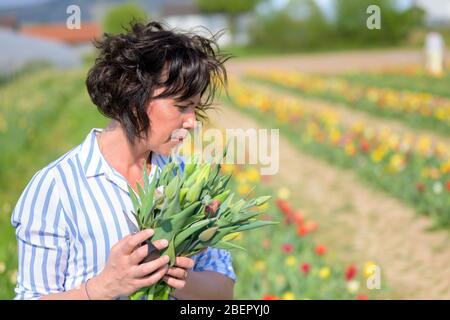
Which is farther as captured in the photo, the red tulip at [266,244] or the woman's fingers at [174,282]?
the red tulip at [266,244]

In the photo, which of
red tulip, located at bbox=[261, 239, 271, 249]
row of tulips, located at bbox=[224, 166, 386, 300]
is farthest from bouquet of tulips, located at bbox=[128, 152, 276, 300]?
red tulip, located at bbox=[261, 239, 271, 249]

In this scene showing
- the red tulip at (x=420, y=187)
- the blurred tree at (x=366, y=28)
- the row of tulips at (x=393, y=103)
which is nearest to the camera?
the red tulip at (x=420, y=187)

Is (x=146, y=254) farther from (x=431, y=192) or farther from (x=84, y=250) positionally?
(x=431, y=192)

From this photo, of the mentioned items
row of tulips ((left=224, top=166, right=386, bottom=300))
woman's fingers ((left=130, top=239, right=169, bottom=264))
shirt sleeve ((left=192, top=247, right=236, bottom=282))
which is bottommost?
row of tulips ((left=224, top=166, right=386, bottom=300))

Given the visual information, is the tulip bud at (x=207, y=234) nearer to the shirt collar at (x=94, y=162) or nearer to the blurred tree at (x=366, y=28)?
the shirt collar at (x=94, y=162)

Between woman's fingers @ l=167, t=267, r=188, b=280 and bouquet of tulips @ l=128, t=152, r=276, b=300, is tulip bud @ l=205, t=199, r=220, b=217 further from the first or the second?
woman's fingers @ l=167, t=267, r=188, b=280

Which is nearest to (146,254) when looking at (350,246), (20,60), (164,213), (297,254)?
(164,213)

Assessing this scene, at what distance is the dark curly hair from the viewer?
1663 mm

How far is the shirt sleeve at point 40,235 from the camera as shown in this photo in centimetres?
162

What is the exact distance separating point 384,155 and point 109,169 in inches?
220

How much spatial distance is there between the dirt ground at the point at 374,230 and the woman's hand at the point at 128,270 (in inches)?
70.4

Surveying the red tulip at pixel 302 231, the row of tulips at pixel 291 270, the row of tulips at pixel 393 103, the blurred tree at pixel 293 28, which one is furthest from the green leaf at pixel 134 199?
the blurred tree at pixel 293 28

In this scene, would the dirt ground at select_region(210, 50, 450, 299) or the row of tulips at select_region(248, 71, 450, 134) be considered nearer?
the dirt ground at select_region(210, 50, 450, 299)

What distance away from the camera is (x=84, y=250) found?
1.69 m
